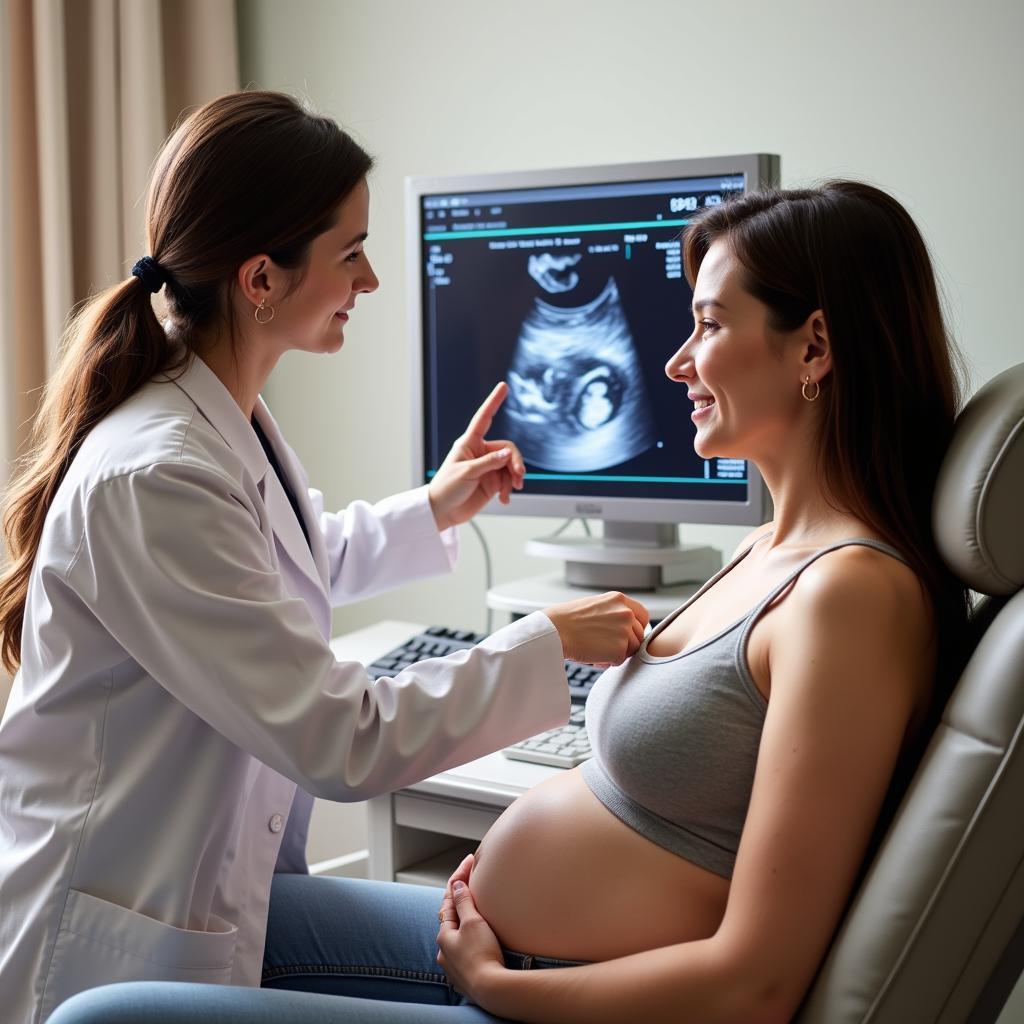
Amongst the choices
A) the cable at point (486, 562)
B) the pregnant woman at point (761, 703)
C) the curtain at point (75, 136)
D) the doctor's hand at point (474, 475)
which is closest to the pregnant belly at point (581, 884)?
the pregnant woman at point (761, 703)

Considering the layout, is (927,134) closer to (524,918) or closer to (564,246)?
(564,246)

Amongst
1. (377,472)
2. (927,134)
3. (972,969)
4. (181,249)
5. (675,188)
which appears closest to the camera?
(972,969)

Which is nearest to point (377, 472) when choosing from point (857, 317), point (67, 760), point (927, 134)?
point (927, 134)

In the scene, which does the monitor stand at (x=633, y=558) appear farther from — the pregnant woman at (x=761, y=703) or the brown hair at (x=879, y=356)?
the brown hair at (x=879, y=356)

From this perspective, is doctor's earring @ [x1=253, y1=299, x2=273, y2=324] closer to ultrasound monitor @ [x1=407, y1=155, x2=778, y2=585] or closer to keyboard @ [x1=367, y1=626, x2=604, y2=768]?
keyboard @ [x1=367, y1=626, x2=604, y2=768]

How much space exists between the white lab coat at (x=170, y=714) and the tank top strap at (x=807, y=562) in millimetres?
242

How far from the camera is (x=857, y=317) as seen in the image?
1.08m

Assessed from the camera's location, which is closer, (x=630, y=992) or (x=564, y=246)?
(x=630, y=992)

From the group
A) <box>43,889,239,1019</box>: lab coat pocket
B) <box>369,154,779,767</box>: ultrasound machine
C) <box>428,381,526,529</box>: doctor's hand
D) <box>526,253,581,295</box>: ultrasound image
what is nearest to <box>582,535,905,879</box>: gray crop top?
<box>43,889,239,1019</box>: lab coat pocket

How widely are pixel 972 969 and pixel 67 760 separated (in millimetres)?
811

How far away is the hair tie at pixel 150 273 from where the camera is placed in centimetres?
129

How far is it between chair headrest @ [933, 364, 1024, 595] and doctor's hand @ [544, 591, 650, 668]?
34 centimetres

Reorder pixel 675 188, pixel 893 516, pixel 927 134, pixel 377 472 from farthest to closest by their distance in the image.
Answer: pixel 377 472 < pixel 927 134 < pixel 675 188 < pixel 893 516

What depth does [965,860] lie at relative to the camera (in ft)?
2.88
